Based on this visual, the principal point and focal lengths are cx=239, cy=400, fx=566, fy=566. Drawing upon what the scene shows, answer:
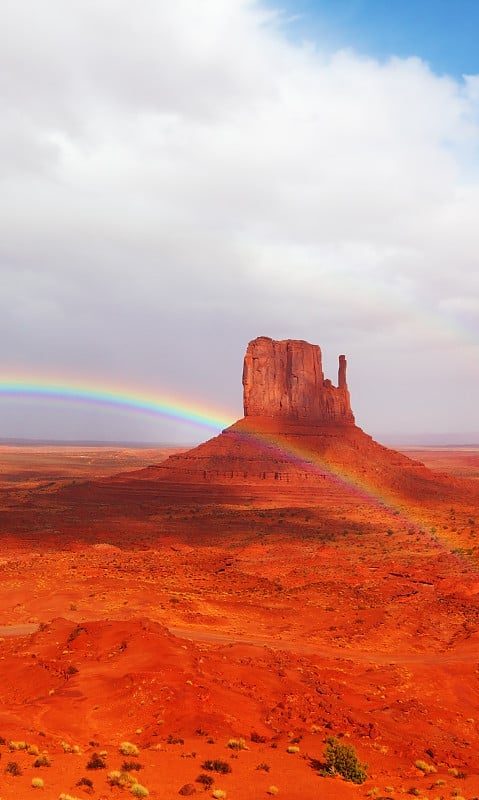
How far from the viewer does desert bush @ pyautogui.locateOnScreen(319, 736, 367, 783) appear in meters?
11.0

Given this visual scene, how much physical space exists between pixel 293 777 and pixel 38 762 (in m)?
4.79

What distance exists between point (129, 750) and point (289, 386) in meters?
82.8

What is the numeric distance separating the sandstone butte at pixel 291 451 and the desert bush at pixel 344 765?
61.3 meters

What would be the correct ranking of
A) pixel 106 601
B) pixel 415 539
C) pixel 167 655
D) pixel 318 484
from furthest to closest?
pixel 318 484, pixel 415 539, pixel 106 601, pixel 167 655

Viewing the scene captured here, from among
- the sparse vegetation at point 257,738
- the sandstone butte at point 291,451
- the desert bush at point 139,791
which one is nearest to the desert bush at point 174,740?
the sparse vegetation at point 257,738

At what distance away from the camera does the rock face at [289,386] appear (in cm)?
9144

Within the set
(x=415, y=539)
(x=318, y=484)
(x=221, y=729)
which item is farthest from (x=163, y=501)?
(x=221, y=729)

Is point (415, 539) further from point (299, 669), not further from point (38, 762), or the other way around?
point (38, 762)

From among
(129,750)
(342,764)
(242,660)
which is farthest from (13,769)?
(242,660)

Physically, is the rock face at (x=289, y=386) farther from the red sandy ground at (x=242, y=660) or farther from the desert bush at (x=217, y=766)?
the desert bush at (x=217, y=766)

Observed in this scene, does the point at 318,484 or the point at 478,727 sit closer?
the point at 478,727

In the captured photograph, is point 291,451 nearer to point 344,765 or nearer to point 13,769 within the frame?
point 344,765

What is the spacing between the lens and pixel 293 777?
35.8 ft

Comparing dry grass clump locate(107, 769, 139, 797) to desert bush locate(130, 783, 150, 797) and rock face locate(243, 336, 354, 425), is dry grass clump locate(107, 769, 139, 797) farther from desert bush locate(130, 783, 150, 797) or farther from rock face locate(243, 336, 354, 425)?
rock face locate(243, 336, 354, 425)
